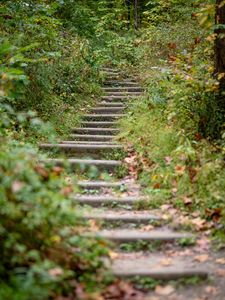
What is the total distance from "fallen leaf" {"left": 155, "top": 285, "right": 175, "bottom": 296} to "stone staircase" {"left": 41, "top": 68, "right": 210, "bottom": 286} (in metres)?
0.14

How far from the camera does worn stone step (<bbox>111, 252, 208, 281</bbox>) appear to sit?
447 cm

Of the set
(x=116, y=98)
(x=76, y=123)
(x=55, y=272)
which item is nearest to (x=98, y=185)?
(x=55, y=272)

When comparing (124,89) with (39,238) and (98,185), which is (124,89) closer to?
(98,185)

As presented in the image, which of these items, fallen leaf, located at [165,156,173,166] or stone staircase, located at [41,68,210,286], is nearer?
stone staircase, located at [41,68,210,286]

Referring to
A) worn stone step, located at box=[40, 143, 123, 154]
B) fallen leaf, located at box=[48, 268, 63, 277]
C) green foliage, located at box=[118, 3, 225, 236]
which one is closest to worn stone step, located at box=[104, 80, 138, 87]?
green foliage, located at box=[118, 3, 225, 236]

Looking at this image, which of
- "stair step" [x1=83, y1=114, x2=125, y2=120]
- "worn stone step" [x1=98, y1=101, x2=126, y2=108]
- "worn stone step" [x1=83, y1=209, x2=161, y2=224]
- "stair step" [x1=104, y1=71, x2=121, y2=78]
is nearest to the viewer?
"worn stone step" [x1=83, y1=209, x2=161, y2=224]

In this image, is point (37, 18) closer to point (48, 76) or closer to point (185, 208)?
point (48, 76)

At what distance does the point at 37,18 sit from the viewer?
30.3ft

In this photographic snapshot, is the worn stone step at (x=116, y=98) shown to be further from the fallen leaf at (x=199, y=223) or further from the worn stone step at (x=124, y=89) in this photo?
the fallen leaf at (x=199, y=223)

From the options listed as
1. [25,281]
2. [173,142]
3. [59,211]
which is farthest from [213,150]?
[25,281]

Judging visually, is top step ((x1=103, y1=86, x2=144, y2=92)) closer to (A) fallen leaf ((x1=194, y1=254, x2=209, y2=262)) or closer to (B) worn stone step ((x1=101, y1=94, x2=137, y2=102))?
(B) worn stone step ((x1=101, y1=94, x2=137, y2=102))

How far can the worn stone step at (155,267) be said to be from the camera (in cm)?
447

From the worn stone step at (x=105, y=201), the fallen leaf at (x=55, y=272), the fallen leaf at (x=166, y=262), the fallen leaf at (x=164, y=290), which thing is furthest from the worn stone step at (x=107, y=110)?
the fallen leaf at (x=55, y=272)

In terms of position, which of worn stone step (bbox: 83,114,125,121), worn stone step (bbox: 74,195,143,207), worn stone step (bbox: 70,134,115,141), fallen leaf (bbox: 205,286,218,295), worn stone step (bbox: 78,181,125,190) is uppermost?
worn stone step (bbox: 83,114,125,121)
